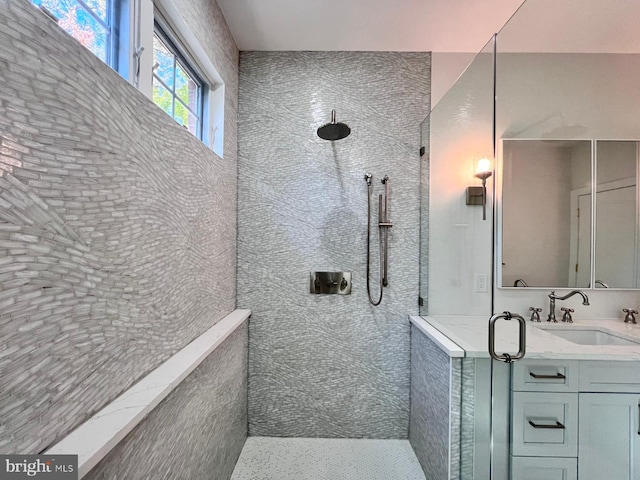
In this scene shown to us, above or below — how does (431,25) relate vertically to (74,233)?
above

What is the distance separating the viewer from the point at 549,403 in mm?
1113

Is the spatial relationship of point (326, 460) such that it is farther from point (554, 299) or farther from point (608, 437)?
point (554, 299)

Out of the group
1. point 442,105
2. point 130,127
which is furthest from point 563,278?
point 130,127

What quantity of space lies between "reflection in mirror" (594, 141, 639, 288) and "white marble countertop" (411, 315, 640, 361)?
202mm

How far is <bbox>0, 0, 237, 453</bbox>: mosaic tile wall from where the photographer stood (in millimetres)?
504

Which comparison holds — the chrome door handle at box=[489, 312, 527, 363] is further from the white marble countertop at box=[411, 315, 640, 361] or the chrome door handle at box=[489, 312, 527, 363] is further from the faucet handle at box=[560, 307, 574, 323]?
the faucet handle at box=[560, 307, 574, 323]

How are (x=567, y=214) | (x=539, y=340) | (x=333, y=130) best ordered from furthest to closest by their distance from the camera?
(x=333, y=130)
(x=567, y=214)
(x=539, y=340)

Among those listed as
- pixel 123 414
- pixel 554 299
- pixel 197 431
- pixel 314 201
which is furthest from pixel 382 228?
pixel 123 414

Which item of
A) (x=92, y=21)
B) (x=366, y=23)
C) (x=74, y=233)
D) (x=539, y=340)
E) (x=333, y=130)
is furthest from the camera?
(x=333, y=130)

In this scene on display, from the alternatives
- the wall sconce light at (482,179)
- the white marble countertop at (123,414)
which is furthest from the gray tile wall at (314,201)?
the white marble countertop at (123,414)

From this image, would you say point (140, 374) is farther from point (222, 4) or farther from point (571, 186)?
point (571, 186)

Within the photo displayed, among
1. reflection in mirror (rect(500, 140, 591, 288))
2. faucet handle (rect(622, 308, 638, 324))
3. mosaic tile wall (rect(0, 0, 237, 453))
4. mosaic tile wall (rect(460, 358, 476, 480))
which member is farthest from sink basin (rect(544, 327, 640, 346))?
mosaic tile wall (rect(0, 0, 237, 453))

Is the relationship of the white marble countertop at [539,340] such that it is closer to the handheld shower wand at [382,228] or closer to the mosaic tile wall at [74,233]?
the handheld shower wand at [382,228]

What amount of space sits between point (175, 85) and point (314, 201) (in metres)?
0.97
